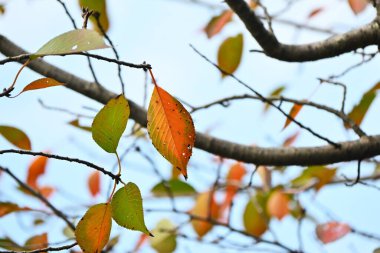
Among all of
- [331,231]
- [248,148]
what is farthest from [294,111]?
[331,231]

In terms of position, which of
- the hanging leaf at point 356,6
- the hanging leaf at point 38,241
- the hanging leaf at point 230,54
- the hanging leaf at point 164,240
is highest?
the hanging leaf at point 356,6

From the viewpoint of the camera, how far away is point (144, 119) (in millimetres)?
1020

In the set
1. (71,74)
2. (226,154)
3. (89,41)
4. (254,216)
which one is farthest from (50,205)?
(89,41)

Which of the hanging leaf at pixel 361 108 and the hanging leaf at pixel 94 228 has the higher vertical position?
the hanging leaf at pixel 361 108

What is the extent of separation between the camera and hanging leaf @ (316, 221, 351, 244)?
118cm

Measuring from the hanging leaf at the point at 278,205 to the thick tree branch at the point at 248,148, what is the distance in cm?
50

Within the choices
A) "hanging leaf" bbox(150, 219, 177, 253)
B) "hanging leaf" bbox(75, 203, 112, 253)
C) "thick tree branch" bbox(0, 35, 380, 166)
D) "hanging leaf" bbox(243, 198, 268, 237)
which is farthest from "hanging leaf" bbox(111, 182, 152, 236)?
"hanging leaf" bbox(243, 198, 268, 237)

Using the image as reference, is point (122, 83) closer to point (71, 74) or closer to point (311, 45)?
point (71, 74)

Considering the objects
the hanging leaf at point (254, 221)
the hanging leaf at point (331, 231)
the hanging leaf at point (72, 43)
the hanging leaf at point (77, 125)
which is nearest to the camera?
the hanging leaf at point (72, 43)

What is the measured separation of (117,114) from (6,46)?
1.66 feet

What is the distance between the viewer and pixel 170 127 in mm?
589

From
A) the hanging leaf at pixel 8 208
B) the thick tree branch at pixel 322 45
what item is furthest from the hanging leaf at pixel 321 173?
the hanging leaf at pixel 8 208

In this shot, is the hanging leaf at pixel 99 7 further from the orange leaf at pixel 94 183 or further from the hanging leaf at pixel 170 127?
the orange leaf at pixel 94 183

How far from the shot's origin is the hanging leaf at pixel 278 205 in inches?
57.1
